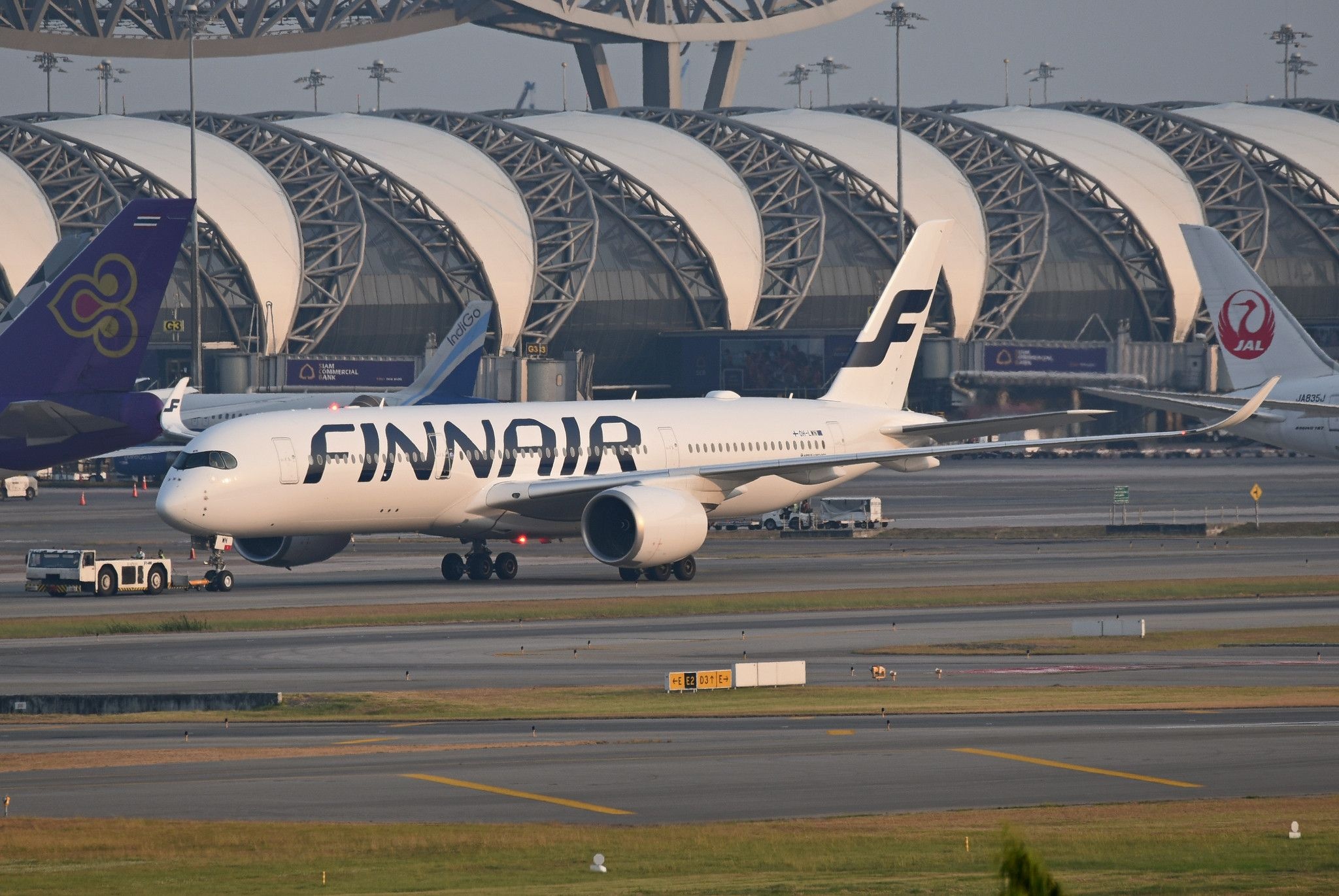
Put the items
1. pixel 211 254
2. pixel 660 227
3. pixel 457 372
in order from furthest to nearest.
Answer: pixel 660 227, pixel 211 254, pixel 457 372

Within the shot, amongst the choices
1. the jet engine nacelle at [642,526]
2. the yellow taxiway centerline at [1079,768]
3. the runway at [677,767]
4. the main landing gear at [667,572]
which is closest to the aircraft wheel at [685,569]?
the main landing gear at [667,572]

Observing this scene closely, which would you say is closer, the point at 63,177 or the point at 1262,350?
the point at 1262,350

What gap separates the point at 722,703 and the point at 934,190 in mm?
103221

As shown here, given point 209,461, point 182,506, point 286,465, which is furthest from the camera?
point 286,465

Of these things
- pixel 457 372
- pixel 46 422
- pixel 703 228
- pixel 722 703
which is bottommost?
pixel 722 703

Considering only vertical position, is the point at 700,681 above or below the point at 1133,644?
above

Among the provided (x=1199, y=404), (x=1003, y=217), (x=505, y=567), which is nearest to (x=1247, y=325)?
(x=1199, y=404)

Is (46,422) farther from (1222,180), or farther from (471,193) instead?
(1222,180)

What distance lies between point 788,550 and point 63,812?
138 ft

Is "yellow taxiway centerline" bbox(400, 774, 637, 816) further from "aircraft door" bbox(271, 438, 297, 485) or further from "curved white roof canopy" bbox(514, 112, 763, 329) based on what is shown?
"curved white roof canopy" bbox(514, 112, 763, 329)

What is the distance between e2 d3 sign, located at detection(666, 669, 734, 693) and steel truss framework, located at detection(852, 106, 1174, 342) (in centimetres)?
10337

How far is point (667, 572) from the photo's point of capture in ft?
159

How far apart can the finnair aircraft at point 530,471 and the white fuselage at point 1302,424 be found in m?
11.3

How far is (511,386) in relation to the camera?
381 ft
